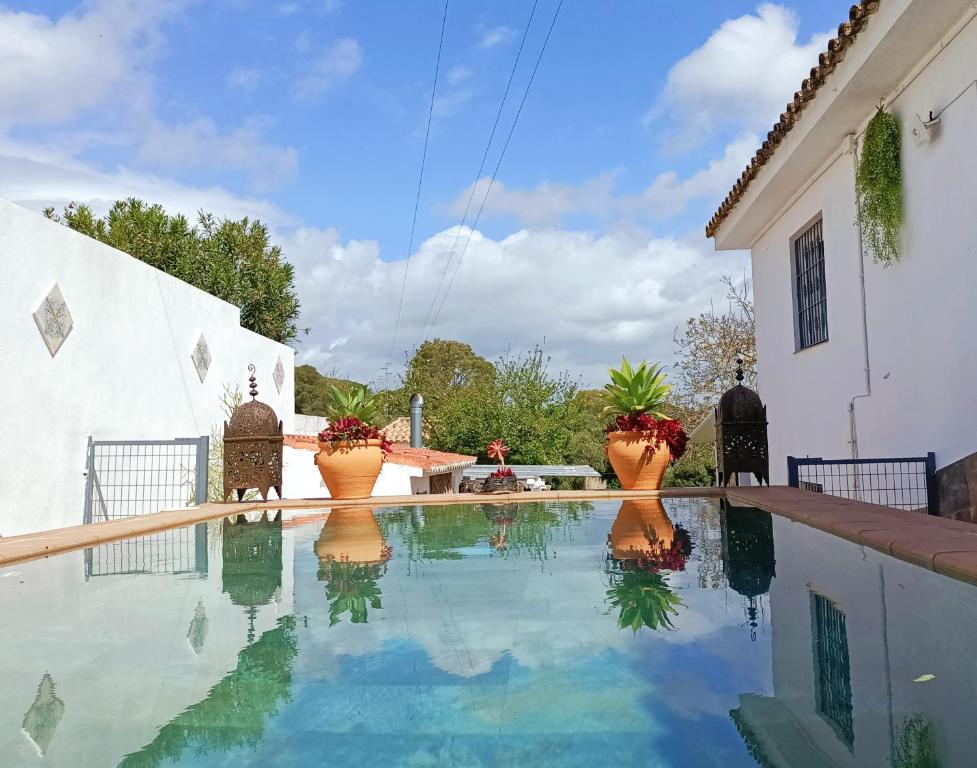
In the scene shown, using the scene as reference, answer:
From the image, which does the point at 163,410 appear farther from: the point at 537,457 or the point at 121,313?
the point at 537,457

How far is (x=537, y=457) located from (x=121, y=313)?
14.7m

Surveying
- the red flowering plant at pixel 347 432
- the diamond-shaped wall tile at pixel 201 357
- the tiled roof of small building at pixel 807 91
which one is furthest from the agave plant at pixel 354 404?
the tiled roof of small building at pixel 807 91

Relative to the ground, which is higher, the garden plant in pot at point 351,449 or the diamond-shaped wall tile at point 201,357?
the diamond-shaped wall tile at point 201,357

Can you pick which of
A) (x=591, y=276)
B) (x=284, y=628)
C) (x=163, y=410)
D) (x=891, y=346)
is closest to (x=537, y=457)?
(x=591, y=276)

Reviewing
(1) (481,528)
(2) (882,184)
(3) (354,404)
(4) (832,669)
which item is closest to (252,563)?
(1) (481,528)

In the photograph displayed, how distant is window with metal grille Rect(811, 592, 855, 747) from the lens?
183 centimetres

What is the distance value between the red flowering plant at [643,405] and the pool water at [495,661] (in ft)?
12.5

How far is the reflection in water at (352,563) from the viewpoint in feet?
10.8

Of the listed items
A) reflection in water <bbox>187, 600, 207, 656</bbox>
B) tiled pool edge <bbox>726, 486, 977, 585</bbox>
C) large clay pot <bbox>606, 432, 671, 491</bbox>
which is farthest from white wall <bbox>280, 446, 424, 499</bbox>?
reflection in water <bbox>187, 600, 207, 656</bbox>

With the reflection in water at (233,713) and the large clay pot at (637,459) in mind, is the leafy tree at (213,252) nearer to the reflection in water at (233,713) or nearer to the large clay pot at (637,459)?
the large clay pot at (637,459)

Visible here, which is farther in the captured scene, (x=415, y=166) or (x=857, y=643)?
(x=415, y=166)

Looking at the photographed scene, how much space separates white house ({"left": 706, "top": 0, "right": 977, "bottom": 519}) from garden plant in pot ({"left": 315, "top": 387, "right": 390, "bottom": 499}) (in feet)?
18.5

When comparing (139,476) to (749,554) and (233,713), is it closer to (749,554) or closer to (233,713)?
(749,554)

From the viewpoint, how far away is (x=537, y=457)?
23.2 metres
